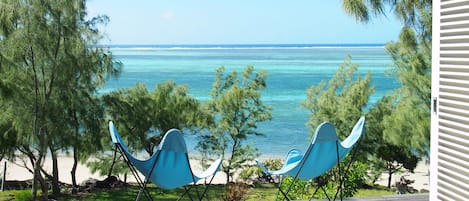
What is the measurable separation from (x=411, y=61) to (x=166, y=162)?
5.09 m

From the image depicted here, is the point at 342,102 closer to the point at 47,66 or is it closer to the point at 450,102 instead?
the point at 47,66

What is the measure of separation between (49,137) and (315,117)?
16.2 feet

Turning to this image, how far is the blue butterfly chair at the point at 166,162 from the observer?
2910 mm

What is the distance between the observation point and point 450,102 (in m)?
2.20

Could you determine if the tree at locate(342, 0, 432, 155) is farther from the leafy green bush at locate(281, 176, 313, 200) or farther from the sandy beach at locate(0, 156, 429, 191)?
the sandy beach at locate(0, 156, 429, 191)

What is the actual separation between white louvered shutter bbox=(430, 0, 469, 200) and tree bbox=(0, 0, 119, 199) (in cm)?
615

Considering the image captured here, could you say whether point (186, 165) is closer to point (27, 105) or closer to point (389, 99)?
point (27, 105)

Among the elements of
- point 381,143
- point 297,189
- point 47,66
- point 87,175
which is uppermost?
point 47,66

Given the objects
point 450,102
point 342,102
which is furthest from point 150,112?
point 450,102

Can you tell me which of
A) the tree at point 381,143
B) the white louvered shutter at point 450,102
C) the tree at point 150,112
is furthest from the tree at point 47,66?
the white louvered shutter at point 450,102

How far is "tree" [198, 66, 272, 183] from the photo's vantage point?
37.0ft

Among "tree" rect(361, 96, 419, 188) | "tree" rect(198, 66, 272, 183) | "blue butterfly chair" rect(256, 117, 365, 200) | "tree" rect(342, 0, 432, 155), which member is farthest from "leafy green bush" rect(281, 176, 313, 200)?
"tree" rect(198, 66, 272, 183)

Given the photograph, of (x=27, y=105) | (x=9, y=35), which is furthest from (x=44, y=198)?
(x=9, y=35)

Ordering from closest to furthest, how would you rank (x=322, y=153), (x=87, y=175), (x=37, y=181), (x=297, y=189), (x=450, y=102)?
(x=450, y=102) < (x=322, y=153) < (x=297, y=189) < (x=37, y=181) < (x=87, y=175)
